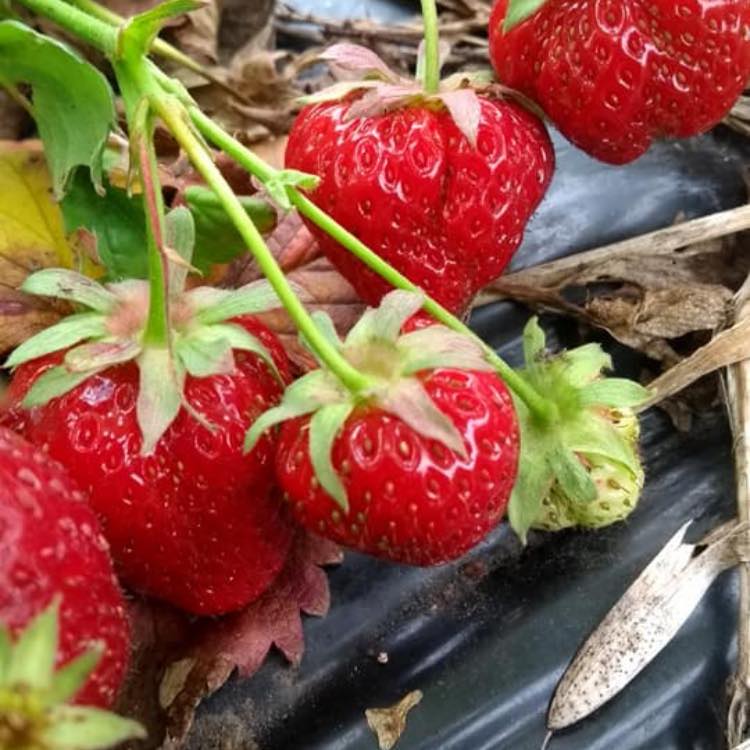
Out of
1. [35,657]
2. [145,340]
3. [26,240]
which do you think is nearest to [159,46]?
[26,240]

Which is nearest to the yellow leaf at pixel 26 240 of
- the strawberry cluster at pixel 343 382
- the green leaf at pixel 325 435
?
the strawberry cluster at pixel 343 382

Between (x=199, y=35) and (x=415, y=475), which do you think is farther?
(x=199, y=35)

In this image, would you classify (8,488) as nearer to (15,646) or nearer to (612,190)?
(15,646)

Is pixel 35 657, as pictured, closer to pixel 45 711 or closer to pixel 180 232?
pixel 45 711

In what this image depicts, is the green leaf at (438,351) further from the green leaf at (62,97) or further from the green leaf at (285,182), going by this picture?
the green leaf at (62,97)

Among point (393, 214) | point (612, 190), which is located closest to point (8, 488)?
point (393, 214)

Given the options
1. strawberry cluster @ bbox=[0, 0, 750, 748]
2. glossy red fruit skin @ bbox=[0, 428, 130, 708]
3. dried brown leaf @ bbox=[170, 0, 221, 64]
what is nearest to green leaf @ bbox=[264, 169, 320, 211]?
strawberry cluster @ bbox=[0, 0, 750, 748]
